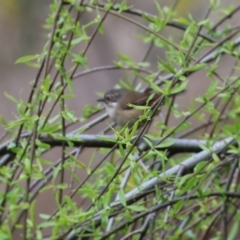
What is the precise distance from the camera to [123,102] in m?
2.21

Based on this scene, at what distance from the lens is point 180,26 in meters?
1.65

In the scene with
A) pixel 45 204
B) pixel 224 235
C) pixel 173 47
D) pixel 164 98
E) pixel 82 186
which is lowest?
pixel 45 204

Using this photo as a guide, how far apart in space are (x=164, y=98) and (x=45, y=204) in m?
3.08

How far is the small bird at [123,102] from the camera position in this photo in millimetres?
2068

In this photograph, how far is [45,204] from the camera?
4.09 metres

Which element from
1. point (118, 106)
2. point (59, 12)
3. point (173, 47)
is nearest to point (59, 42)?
point (59, 12)

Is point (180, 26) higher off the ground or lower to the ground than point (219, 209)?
higher

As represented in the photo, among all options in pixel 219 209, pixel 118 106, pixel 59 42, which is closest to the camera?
pixel 59 42

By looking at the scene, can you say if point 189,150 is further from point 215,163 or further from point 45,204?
point 45,204

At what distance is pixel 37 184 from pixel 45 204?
2453 mm

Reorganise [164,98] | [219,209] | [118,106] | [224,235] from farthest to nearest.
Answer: [118,106]
[219,209]
[224,235]
[164,98]

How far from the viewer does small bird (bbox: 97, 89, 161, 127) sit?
207 centimetres

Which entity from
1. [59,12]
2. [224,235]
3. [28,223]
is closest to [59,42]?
[59,12]

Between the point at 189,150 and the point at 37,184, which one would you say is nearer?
the point at 189,150
